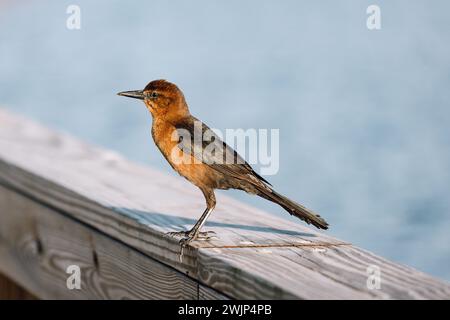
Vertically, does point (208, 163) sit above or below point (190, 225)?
above

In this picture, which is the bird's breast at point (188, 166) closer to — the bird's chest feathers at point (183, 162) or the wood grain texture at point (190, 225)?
the bird's chest feathers at point (183, 162)

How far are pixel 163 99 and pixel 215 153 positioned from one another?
0.32m

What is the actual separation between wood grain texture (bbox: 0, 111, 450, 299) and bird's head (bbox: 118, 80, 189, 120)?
0.30 meters

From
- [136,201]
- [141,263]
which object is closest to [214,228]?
[141,263]

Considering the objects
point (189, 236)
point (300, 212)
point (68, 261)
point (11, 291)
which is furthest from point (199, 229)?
point (11, 291)

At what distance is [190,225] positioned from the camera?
244cm

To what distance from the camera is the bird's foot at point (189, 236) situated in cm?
211

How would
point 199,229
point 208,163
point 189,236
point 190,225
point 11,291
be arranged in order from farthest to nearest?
point 11,291, point 208,163, point 190,225, point 199,229, point 189,236

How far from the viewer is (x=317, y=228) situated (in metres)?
2.39

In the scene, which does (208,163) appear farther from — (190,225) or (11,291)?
(11,291)

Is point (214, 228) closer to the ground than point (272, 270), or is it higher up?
higher up
